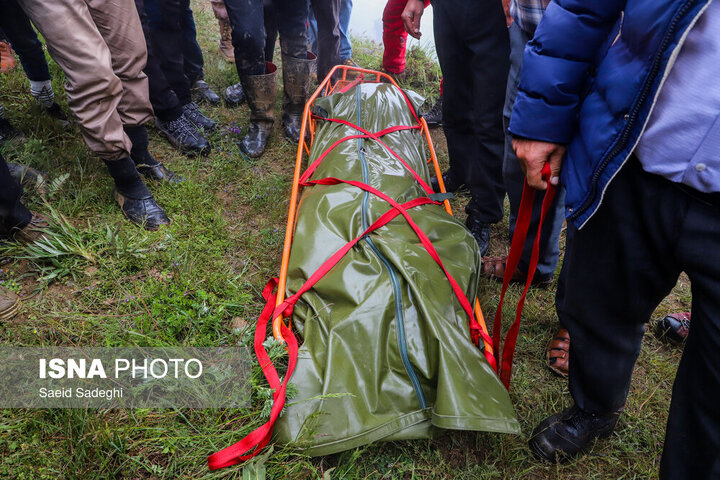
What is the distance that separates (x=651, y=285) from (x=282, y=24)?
3.18 meters

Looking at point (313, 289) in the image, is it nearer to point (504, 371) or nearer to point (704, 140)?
point (504, 371)

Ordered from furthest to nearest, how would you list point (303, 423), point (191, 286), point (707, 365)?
point (191, 286) → point (303, 423) → point (707, 365)

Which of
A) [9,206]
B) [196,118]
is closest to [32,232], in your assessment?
[9,206]

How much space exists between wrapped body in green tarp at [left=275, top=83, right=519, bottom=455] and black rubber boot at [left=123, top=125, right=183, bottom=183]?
4.25 ft

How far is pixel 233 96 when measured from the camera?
4004 mm

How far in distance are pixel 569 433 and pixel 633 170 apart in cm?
111

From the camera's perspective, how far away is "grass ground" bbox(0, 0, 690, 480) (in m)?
1.48

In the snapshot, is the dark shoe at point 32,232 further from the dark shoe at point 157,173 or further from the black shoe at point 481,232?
the black shoe at point 481,232

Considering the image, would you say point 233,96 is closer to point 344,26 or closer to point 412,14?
point 344,26

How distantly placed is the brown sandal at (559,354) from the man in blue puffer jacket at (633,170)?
1.87ft

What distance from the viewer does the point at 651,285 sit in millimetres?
1192

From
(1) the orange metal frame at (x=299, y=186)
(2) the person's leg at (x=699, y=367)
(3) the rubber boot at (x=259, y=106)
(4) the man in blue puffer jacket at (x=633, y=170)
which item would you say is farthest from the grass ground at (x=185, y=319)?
(2) the person's leg at (x=699, y=367)

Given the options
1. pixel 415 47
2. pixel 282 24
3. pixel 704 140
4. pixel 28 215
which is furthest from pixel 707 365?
pixel 415 47

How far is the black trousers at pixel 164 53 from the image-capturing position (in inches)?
115
